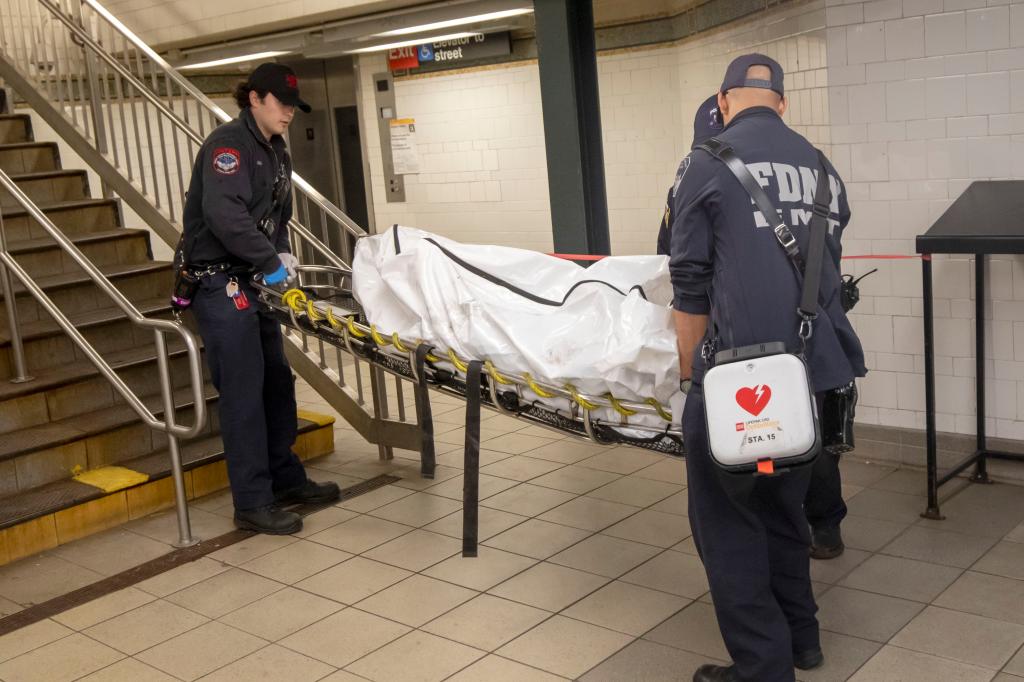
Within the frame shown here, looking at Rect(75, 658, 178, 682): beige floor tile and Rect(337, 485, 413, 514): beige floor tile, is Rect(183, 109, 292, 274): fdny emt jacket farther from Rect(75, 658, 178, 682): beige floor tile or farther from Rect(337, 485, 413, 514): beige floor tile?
Rect(75, 658, 178, 682): beige floor tile

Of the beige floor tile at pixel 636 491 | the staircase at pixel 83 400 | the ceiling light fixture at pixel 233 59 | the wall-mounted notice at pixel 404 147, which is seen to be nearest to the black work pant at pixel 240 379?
the staircase at pixel 83 400

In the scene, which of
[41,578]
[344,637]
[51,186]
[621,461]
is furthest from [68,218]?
[344,637]

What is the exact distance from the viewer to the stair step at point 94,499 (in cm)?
444

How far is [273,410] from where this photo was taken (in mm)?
4844

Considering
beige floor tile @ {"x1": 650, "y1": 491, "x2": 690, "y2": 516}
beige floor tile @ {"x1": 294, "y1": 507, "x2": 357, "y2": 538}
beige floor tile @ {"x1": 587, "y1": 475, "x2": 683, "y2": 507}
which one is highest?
beige floor tile @ {"x1": 294, "y1": 507, "x2": 357, "y2": 538}

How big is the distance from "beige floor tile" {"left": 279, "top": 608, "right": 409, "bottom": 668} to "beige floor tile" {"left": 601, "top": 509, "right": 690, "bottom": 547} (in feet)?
3.67

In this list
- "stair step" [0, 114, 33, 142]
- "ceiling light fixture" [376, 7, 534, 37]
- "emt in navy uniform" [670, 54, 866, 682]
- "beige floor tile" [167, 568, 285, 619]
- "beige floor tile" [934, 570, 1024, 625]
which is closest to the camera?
"emt in navy uniform" [670, 54, 866, 682]

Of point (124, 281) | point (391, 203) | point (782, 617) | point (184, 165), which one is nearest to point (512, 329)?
point (782, 617)

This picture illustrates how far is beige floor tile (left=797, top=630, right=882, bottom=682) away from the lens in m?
3.05

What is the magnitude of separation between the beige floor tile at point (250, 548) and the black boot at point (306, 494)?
36 centimetres

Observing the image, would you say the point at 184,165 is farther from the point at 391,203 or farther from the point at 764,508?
the point at 764,508

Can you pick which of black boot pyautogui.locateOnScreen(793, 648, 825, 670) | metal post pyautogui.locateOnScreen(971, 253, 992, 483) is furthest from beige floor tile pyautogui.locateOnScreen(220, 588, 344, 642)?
metal post pyautogui.locateOnScreen(971, 253, 992, 483)

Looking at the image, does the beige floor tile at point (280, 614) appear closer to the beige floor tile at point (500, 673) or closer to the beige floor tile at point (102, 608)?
the beige floor tile at point (102, 608)

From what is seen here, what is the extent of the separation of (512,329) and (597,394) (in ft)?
1.34
